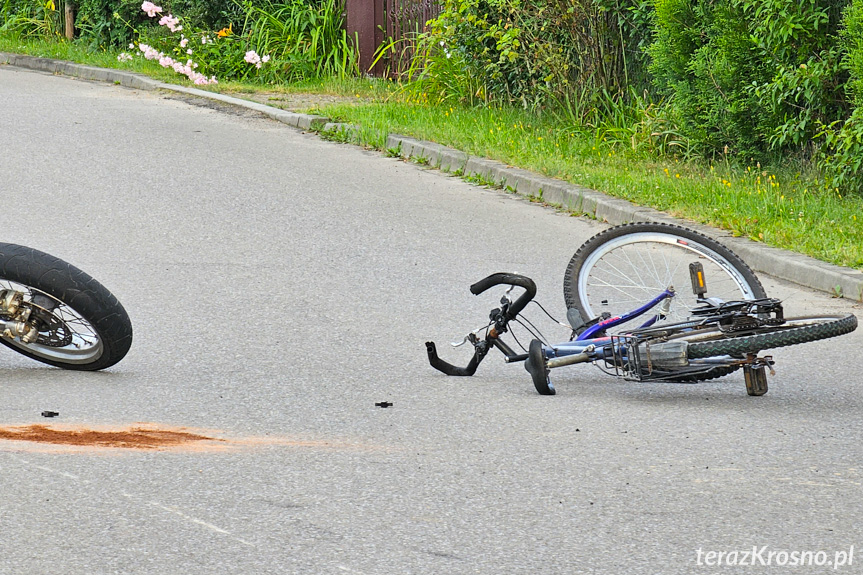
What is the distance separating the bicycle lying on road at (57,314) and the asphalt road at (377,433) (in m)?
0.13

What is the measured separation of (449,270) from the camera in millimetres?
7746

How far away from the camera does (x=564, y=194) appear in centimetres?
998

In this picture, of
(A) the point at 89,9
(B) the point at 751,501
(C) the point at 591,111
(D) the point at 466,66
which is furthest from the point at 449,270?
(A) the point at 89,9

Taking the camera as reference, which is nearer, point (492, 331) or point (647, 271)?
point (492, 331)

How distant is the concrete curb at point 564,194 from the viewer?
24.6ft

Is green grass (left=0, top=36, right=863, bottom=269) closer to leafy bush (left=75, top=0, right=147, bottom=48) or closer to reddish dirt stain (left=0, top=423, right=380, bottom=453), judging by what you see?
leafy bush (left=75, top=0, right=147, bottom=48)

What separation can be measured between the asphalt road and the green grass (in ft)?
3.25

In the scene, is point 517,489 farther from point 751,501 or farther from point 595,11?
point 595,11

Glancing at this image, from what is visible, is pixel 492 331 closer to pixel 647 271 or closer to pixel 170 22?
pixel 647 271

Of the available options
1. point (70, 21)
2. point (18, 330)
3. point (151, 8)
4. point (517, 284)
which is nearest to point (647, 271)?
point (517, 284)

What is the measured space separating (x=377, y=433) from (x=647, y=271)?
66.6 inches

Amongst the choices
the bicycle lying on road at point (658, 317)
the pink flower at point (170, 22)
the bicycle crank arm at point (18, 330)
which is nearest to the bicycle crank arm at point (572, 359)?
the bicycle lying on road at point (658, 317)

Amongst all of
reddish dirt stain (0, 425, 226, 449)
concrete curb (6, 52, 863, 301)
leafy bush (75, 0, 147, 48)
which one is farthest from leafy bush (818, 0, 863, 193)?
leafy bush (75, 0, 147, 48)

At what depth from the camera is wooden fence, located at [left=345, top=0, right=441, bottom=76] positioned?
1641cm
